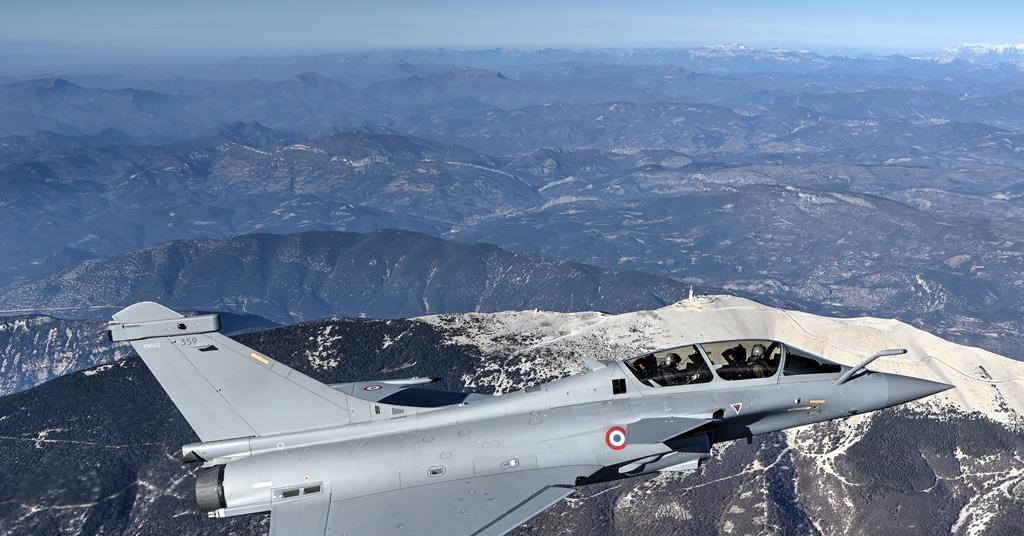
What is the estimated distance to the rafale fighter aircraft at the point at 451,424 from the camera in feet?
87.8

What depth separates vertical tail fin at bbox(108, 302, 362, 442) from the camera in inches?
1094

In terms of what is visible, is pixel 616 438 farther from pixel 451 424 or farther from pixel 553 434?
pixel 451 424

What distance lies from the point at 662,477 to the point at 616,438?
82853mm

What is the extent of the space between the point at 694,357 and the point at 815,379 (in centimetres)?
606

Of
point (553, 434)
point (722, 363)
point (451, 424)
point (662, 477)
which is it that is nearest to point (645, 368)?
point (722, 363)

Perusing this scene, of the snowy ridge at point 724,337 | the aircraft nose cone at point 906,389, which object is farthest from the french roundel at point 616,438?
the snowy ridge at point 724,337

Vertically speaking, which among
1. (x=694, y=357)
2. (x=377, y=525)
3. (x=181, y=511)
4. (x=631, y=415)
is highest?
(x=694, y=357)

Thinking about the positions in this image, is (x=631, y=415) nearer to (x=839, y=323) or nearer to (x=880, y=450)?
(x=880, y=450)

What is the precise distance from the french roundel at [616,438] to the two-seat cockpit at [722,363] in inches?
105

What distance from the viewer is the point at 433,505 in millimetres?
26453

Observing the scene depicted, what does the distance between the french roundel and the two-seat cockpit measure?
8.71 feet

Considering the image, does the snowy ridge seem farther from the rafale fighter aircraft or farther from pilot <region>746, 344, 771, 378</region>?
pilot <region>746, 344, 771, 378</region>

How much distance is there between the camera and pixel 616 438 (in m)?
28.1

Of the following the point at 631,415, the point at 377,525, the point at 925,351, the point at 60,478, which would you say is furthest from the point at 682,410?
the point at 925,351
